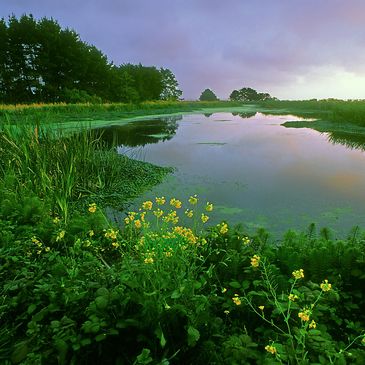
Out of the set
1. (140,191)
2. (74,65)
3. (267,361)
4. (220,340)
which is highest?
(74,65)

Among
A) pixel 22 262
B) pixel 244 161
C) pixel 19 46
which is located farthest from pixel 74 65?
pixel 22 262

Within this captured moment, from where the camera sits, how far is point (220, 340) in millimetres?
1531

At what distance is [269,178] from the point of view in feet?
19.2

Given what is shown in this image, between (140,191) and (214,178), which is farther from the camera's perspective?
(214,178)

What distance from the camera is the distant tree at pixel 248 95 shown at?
3110 inches

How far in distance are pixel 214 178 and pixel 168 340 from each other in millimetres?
4577

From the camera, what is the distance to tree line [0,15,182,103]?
94.3 feet

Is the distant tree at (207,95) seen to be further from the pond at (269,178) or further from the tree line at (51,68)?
the pond at (269,178)

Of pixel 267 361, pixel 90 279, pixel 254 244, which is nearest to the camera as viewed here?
pixel 267 361

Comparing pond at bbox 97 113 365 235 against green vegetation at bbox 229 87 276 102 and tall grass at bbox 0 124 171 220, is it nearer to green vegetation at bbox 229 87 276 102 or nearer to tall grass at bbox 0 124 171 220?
tall grass at bbox 0 124 171 220

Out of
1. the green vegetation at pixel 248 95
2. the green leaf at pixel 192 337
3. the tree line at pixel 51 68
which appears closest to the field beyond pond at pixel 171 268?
the green leaf at pixel 192 337

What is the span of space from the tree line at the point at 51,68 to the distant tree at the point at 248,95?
5247 centimetres

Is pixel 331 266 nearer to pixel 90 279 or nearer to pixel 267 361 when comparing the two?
pixel 267 361

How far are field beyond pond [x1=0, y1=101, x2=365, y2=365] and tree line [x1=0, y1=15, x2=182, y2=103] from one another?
24801 mm
